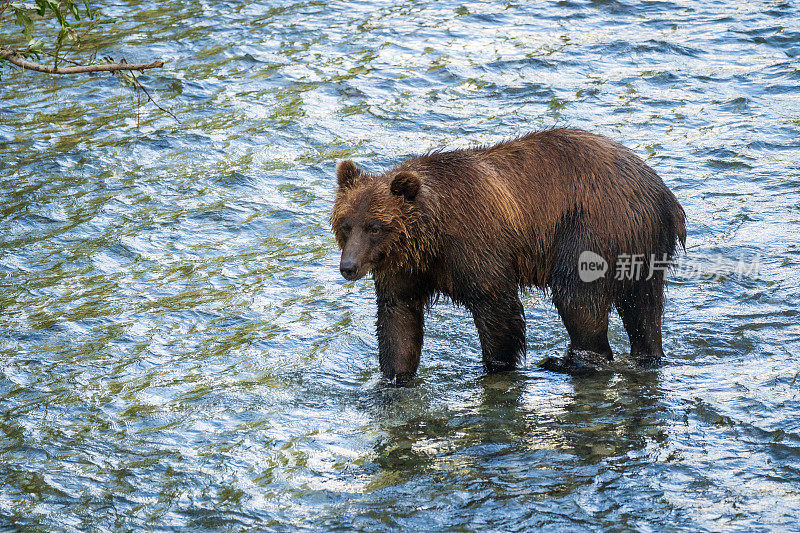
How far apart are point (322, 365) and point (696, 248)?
4.03m

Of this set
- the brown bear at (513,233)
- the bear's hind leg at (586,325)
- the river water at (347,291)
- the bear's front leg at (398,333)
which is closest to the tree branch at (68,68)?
the brown bear at (513,233)

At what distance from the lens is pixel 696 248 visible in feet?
31.6

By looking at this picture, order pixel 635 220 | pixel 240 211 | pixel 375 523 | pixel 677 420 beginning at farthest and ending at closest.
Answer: pixel 240 211 → pixel 635 220 → pixel 677 420 → pixel 375 523

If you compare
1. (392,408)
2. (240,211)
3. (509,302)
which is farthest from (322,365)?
(240,211)

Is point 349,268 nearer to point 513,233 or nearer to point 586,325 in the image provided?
point 513,233

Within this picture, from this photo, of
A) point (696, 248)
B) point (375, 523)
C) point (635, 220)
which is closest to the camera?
point (375, 523)

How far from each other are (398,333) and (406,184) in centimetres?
126

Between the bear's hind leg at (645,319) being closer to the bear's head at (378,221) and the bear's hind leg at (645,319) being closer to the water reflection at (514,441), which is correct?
the water reflection at (514,441)

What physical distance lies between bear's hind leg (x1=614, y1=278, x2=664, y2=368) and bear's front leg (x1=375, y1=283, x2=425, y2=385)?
1.58m

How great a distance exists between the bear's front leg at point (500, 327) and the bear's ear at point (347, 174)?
1293mm

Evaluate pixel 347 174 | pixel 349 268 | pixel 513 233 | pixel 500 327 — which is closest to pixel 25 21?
pixel 347 174

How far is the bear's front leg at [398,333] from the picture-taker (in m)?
7.59

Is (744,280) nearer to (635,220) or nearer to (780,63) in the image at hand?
(635,220)

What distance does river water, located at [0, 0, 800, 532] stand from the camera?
6125 mm
